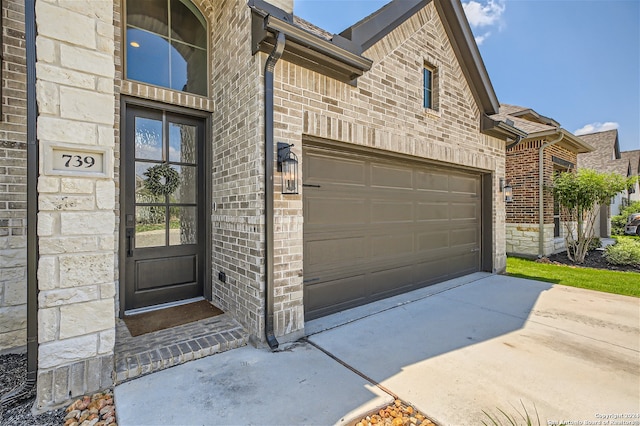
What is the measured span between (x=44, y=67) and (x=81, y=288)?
1.65 m

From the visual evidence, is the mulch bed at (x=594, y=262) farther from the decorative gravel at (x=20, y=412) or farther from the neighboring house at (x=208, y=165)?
the decorative gravel at (x=20, y=412)

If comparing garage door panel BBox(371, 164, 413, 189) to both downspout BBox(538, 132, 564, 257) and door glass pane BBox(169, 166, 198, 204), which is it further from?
downspout BBox(538, 132, 564, 257)

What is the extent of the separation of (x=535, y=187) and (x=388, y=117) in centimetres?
699

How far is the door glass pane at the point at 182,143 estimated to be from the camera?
3.88m

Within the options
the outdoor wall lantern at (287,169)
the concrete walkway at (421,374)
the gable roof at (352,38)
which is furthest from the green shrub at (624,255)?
the outdoor wall lantern at (287,169)

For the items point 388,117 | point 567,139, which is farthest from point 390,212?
point 567,139

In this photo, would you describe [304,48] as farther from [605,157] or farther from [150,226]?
[605,157]

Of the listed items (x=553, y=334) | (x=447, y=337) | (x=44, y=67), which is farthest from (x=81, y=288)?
(x=553, y=334)

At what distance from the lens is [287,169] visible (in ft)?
10.4

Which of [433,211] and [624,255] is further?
[624,255]

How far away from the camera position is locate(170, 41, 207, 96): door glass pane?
390cm

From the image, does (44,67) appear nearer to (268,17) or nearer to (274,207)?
(268,17)

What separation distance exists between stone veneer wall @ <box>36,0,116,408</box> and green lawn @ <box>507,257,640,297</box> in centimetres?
765

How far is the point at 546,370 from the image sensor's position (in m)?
2.71
